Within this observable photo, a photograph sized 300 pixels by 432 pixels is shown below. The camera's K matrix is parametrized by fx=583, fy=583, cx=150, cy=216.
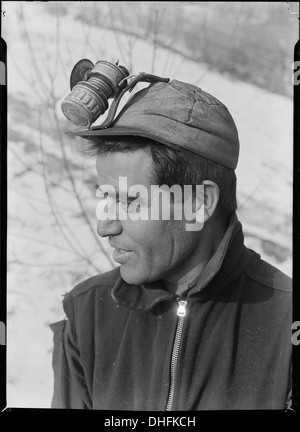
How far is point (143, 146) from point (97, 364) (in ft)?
1.90

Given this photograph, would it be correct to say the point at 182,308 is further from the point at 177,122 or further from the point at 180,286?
the point at 177,122

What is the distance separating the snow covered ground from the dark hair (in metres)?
0.15

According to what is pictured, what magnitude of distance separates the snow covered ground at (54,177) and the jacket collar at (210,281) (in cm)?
17

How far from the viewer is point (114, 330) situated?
1504 millimetres

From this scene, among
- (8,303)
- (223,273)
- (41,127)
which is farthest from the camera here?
(41,127)

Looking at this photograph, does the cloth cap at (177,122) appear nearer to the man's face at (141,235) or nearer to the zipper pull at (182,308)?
the man's face at (141,235)

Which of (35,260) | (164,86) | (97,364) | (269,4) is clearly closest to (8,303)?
(35,260)

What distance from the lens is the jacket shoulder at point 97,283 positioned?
5.11 feet

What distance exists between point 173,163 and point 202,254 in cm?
25

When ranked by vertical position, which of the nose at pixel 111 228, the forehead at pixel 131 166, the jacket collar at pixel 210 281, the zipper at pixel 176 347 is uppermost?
the forehead at pixel 131 166

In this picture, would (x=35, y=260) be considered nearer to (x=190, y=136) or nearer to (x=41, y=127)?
(x=41, y=127)

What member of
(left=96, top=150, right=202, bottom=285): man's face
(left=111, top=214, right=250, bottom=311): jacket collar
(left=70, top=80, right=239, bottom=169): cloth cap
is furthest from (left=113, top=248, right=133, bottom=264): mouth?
(left=70, top=80, right=239, bottom=169): cloth cap

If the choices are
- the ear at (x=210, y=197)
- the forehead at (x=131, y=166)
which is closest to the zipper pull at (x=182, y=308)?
the ear at (x=210, y=197)

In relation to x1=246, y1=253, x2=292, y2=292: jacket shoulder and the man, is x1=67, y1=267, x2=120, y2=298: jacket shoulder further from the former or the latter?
x1=246, y1=253, x2=292, y2=292: jacket shoulder
